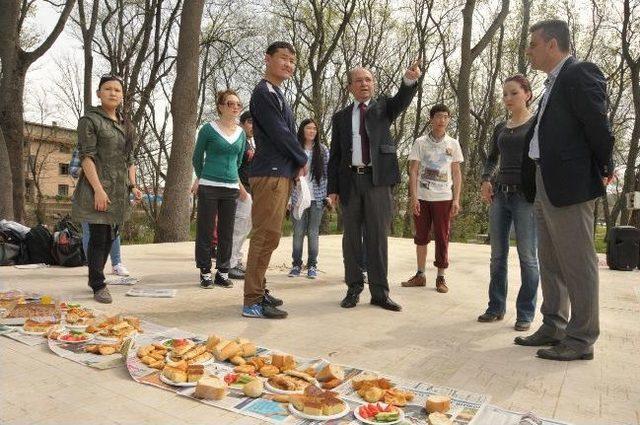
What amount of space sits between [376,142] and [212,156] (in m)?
1.64

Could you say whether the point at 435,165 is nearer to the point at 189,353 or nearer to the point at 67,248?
the point at 189,353

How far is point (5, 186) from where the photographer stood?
920 cm

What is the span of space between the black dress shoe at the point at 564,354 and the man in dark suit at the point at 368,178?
1438mm

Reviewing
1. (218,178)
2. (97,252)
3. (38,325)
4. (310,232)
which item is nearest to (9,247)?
(97,252)

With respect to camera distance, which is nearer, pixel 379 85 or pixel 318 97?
pixel 318 97

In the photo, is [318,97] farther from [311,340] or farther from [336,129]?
[311,340]

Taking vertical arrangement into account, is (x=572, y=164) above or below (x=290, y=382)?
above

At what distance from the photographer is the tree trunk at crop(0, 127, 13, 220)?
30.0 feet

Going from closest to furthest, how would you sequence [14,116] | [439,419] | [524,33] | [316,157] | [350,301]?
[439,419], [350,301], [316,157], [14,116], [524,33]

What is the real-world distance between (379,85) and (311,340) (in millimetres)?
24034

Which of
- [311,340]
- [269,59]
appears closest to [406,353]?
[311,340]

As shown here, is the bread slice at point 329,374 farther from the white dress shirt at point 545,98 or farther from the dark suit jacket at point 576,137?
the white dress shirt at point 545,98

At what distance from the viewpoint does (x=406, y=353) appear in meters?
3.09

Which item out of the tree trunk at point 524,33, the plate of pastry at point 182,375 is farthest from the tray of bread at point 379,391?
the tree trunk at point 524,33
